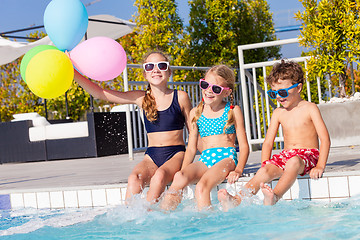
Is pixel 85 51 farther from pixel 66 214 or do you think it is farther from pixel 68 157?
pixel 68 157

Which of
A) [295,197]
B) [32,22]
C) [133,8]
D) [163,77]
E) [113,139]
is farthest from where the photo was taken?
[32,22]

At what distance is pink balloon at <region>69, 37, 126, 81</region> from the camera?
326 cm

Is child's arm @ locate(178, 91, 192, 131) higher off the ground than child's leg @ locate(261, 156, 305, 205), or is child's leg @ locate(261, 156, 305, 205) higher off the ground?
A: child's arm @ locate(178, 91, 192, 131)

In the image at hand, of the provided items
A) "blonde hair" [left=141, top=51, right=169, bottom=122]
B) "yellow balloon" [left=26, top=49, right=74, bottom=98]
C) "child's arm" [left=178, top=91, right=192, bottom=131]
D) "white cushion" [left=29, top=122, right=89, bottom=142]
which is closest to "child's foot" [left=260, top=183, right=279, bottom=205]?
"child's arm" [left=178, top=91, right=192, bottom=131]

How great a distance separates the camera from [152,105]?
3703mm

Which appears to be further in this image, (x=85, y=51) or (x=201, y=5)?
(x=201, y=5)

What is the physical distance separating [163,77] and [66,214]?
4.32 feet

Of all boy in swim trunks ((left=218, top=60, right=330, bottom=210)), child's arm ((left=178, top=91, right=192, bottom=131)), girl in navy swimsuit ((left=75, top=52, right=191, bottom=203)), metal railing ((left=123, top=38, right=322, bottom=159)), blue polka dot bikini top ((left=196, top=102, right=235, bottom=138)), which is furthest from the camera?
metal railing ((left=123, top=38, right=322, bottom=159))

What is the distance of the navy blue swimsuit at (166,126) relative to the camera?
11.8ft

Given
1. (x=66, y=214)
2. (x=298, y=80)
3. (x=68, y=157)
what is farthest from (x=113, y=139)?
(x=298, y=80)

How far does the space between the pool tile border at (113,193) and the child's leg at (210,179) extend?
117mm

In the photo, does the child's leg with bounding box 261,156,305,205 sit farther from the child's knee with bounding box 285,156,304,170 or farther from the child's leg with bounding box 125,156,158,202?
the child's leg with bounding box 125,156,158,202

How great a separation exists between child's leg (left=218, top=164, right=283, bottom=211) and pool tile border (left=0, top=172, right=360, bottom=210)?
91 millimetres

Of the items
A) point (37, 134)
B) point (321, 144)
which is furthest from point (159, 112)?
point (37, 134)
